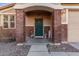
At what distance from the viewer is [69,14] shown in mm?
16812

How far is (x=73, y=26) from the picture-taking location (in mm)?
17000

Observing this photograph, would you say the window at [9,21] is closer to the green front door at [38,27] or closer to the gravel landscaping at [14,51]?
the green front door at [38,27]

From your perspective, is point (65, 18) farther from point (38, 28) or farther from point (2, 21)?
point (2, 21)

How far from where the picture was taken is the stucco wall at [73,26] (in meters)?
16.9

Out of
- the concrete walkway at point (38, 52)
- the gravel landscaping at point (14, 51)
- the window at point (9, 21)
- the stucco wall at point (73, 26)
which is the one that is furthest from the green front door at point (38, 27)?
the concrete walkway at point (38, 52)

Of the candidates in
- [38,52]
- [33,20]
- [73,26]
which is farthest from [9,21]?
[38,52]

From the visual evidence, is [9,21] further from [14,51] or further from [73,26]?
[14,51]

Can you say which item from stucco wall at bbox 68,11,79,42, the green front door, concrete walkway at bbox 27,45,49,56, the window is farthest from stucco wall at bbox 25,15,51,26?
concrete walkway at bbox 27,45,49,56

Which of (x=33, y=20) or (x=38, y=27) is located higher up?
(x=33, y=20)

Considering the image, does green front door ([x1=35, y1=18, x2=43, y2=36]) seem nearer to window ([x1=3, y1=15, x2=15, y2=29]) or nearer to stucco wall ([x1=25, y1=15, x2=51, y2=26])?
stucco wall ([x1=25, y1=15, x2=51, y2=26])

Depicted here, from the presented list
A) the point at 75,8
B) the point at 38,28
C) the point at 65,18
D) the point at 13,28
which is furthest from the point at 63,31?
the point at 13,28

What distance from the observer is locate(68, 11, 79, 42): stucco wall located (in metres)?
16.9

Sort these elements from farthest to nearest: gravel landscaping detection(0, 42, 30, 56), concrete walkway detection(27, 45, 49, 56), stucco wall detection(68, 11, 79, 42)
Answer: stucco wall detection(68, 11, 79, 42)
gravel landscaping detection(0, 42, 30, 56)
concrete walkway detection(27, 45, 49, 56)

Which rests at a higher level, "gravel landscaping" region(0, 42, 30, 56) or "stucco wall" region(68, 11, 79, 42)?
"stucco wall" region(68, 11, 79, 42)
